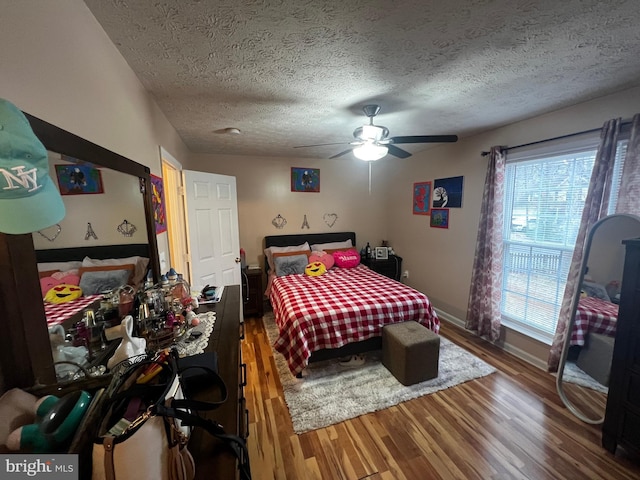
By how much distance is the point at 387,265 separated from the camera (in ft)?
13.9

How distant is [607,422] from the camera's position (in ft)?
5.17

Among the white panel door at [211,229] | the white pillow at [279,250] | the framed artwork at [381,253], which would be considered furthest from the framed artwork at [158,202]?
the framed artwork at [381,253]

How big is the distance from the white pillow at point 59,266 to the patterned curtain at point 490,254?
3.27m

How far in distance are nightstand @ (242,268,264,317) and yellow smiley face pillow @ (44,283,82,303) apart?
2.65 metres

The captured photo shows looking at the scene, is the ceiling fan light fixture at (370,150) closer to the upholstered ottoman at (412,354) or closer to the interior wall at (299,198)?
the upholstered ottoman at (412,354)

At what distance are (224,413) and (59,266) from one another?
0.72 meters

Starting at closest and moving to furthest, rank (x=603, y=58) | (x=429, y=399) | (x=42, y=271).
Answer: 1. (x=42, y=271)
2. (x=603, y=58)
3. (x=429, y=399)

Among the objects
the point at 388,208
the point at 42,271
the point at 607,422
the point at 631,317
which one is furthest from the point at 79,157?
the point at 388,208

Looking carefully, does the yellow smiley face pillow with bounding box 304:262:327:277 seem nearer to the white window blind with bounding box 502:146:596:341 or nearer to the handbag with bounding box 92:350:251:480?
the white window blind with bounding box 502:146:596:341

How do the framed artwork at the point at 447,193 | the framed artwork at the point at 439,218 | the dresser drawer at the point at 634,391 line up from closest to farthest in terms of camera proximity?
the dresser drawer at the point at 634,391 < the framed artwork at the point at 447,193 < the framed artwork at the point at 439,218

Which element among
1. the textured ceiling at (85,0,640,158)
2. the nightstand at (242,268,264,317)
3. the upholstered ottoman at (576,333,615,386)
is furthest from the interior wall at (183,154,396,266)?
the upholstered ottoman at (576,333,615,386)

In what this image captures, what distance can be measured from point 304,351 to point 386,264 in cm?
247

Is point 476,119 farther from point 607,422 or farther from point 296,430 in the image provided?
point 296,430

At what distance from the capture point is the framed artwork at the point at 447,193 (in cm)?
318
